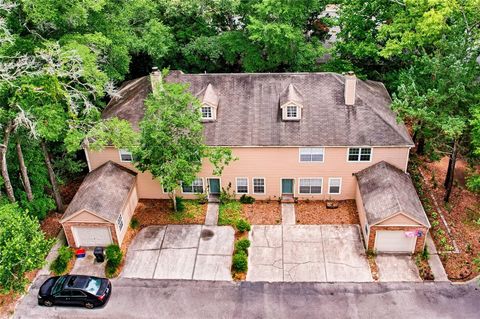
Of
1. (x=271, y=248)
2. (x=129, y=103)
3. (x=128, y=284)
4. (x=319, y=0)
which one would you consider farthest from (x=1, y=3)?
(x=319, y=0)

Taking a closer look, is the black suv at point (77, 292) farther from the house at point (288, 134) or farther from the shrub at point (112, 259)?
the house at point (288, 134)

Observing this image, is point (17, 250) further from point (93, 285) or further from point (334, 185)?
point (334, 185)

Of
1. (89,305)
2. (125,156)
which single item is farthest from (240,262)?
(125,156)

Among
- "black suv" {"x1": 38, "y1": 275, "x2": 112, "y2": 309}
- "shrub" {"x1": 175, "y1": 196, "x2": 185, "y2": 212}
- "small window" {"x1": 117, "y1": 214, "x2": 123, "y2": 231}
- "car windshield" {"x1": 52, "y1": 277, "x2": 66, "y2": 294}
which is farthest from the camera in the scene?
"shrub" {"x1": 175, "y1": 196, "x2": 185, "y2": 212}

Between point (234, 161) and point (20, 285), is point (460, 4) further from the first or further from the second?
point (20, 285)

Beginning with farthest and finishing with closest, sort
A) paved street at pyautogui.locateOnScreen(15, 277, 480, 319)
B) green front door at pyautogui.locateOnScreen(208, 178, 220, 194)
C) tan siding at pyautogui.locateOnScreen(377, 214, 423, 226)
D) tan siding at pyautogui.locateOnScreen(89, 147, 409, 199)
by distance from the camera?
green front door at pyautogui.locateOnScreen(208, 178, 220, 194) < tan siding at pyautogui.locateOnScreen(89, 147, 409, 199) < tan siding at pyautogui.locateOnScreen(377, 214, 423, 226) < paved street at pyautogui.locateOnScreen(15, 277, 480, 319)

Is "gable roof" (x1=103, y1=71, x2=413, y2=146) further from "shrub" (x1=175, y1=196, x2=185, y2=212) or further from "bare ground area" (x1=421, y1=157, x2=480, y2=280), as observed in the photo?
"bare ground area" (x1=421, y1=157, x2=480, y2=280)

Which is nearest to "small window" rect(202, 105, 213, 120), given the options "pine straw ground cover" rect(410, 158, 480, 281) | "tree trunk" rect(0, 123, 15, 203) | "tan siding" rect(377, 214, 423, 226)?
"tree trunk" rect(0, 123, 15, 203)
